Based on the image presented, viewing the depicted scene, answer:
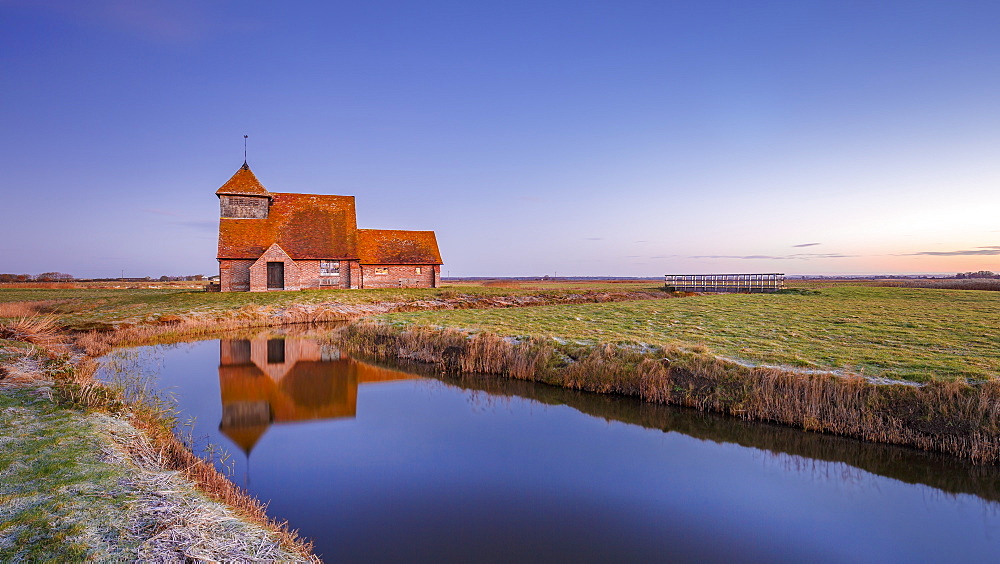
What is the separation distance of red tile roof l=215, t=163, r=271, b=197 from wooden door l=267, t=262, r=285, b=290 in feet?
22.4

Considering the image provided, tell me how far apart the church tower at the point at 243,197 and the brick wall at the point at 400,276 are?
9.95 m

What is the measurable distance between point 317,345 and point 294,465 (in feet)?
47.9

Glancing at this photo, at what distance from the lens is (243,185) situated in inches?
1574

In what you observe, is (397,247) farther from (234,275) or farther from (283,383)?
(283,383)

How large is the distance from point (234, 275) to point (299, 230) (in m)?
6.48

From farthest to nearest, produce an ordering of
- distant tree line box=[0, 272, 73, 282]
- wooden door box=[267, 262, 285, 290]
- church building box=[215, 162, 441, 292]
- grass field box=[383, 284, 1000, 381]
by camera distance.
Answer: distant tree line box=[0, 272, 73, 282] → wooden door box=[267, 262, 285, 290] → church building box=[215, 162, 441, 292] → grass field box=[383, 284, 1000, 381]

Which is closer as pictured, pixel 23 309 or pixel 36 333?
pixel 36 333

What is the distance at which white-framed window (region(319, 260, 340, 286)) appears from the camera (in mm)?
40375

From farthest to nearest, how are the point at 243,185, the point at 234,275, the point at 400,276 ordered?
the point at 400,276, the point at 243,185, the point at 234,275

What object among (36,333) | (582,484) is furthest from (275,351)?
(582,484)

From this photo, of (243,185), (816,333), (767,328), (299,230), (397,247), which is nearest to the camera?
(816,333)

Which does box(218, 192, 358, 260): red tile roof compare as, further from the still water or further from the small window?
the still water

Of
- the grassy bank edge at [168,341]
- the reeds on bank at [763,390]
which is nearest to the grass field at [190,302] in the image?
the grassy bank edge at [168,341]

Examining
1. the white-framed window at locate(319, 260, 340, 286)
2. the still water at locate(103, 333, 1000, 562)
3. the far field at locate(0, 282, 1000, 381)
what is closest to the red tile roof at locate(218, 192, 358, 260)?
the white-framed window at locate(319, 260, 340, 286)
